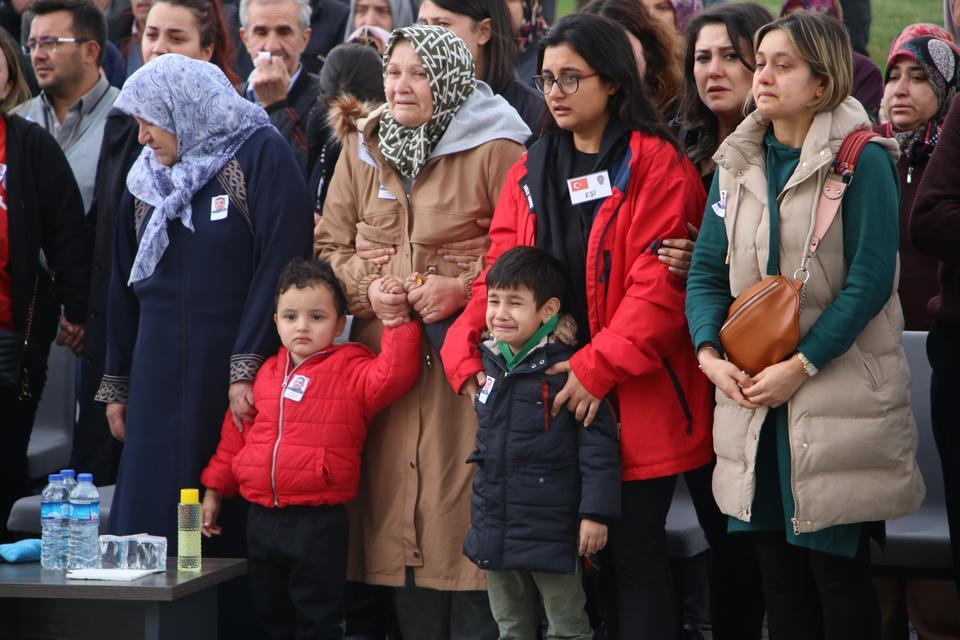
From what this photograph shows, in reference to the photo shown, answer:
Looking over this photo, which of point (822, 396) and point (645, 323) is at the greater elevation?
point (645, 323)

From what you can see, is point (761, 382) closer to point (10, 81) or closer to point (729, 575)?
point (729, 575)

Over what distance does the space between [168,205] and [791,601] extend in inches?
97.1

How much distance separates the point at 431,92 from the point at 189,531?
5.39ft

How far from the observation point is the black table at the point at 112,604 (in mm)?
4141

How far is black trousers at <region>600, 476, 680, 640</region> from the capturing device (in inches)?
155

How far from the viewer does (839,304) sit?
3584 mm

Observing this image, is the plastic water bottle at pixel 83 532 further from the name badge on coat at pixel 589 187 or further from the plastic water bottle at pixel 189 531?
the name badge on coat at pixel 589 187

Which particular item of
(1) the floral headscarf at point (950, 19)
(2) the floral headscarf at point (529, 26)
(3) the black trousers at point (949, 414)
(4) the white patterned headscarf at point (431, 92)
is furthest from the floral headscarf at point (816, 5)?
(3) the black trousers at point (949, 414)

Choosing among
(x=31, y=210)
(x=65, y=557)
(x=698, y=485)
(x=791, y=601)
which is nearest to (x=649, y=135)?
(x=698, y=485)

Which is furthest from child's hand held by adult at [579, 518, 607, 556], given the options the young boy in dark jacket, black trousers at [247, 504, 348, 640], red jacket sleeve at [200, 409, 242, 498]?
red jacket sleeve at [200, 409, 242, 498]

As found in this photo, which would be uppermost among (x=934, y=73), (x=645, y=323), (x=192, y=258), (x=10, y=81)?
(x=10, y=81)

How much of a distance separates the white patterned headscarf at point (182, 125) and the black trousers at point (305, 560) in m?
1.01

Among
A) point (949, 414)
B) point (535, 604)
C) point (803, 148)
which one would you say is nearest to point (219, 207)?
point (535, 604)

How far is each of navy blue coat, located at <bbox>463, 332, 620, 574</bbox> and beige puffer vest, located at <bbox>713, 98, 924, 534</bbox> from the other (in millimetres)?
354
